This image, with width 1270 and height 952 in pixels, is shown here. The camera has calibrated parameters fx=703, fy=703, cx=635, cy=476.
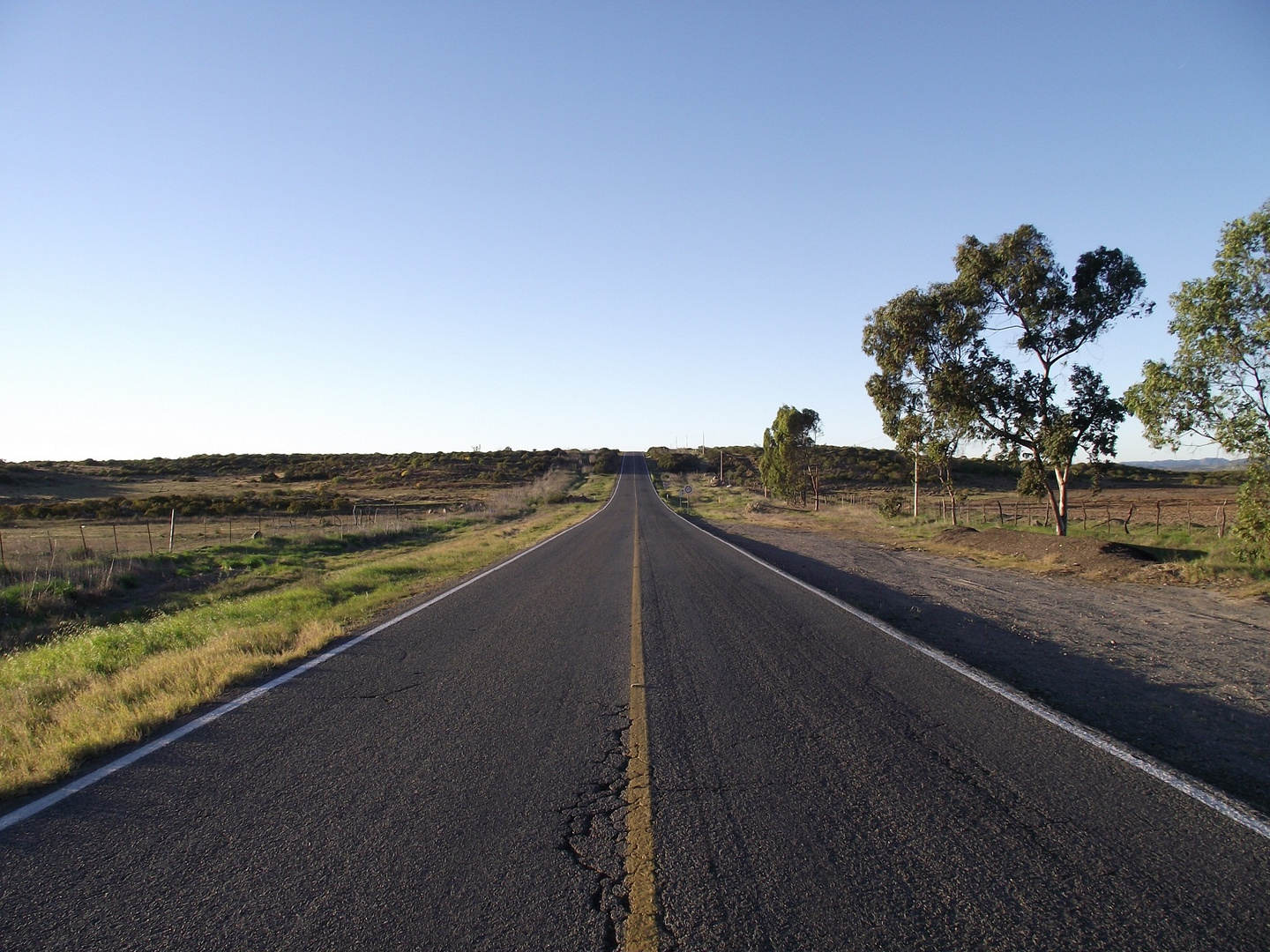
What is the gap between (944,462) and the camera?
89.0 ft

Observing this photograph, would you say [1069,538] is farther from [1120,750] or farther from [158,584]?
[158,584]

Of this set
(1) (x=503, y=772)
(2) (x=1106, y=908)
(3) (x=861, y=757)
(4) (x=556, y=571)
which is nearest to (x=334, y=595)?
(4) (x=556, y=571)

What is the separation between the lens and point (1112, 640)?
8688 millimetres

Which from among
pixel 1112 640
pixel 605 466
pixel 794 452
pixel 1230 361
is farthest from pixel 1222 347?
pixel 605 466

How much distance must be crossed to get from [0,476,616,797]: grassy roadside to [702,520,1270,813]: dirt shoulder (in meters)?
7.54

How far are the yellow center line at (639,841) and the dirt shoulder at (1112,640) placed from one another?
3.57 meters

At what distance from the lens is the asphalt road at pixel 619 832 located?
9.57 feet

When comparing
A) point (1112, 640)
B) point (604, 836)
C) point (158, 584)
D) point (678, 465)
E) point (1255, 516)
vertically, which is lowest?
point (158, 584)

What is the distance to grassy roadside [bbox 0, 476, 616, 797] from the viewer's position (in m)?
5.23

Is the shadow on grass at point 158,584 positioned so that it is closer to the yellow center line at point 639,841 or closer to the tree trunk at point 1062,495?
the yellow center line at point 639,841

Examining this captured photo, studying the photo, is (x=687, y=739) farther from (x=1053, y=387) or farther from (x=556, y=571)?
(x=1053, y=387)

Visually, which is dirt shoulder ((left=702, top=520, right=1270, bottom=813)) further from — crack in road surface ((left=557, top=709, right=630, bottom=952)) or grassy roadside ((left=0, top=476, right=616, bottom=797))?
grassy roadside ((left=0, top=476, right=616, bottom=797))

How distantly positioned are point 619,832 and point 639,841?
148 mm

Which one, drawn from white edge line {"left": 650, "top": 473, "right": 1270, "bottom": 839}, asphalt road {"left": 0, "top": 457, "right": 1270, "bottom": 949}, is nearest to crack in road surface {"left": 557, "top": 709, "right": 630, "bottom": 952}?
asphalt road {"left": 0, "top": 457, "right": 1270, "bottom": 949}
